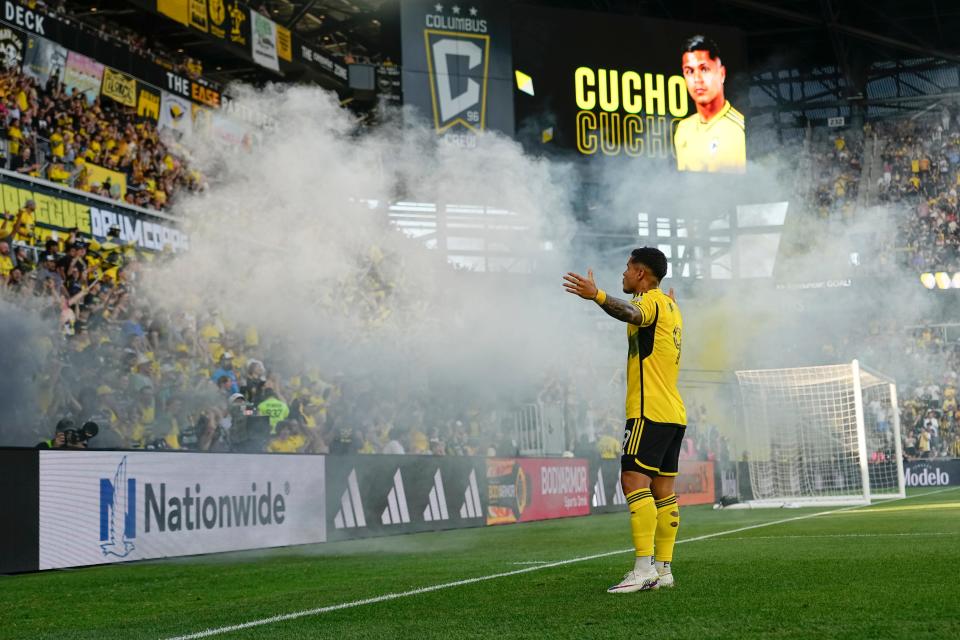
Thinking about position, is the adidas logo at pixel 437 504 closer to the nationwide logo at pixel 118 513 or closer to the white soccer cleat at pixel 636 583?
the nationwide logo at pixel 118 513

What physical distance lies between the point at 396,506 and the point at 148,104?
1231cm

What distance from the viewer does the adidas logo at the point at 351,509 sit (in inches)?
544

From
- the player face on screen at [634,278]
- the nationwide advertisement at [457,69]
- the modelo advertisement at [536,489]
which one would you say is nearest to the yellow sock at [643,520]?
the player face on screen at [634,278]

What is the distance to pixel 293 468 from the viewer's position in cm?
1304

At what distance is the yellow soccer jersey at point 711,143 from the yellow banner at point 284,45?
9698 millimetres

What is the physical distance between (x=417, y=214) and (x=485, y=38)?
4.43 metres

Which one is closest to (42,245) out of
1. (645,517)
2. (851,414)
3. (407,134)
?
(407,134)

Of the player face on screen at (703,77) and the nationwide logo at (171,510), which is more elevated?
the player face on screen at (703,77)

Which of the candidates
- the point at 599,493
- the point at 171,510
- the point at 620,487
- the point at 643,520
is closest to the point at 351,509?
the point at 171,510

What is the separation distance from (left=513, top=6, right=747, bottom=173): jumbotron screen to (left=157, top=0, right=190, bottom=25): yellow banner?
7.76 metres

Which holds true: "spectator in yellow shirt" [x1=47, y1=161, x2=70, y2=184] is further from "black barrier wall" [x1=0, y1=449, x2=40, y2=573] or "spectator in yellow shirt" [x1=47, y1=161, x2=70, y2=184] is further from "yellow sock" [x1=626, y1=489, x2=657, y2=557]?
"yellow sock" [x1=626, y1=489, x2=657, y2=557]

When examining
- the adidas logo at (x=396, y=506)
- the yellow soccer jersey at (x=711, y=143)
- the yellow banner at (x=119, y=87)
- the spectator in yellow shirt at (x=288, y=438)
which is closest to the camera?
the adidas logo at (x=396, y=506)

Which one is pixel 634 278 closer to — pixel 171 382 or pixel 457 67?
pixel 171 382

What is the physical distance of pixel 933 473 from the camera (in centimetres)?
3166
